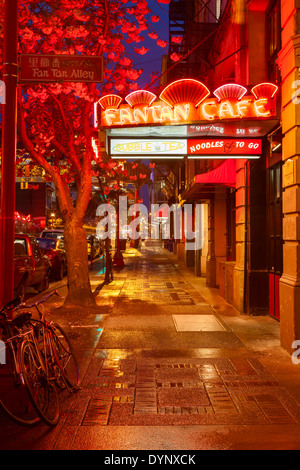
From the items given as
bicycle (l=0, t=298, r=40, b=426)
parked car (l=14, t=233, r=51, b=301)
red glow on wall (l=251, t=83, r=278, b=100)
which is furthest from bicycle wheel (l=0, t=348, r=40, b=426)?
parked car (l=14, t=233, r=51, b=301)

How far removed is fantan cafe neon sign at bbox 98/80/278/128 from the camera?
837 centimetres

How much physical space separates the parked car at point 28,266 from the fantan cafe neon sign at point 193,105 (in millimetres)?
6192

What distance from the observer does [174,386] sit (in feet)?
20.0

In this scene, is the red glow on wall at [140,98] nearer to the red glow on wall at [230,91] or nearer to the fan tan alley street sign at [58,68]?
the red glow on wall at [230,91]

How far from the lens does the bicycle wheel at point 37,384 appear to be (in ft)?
14.8

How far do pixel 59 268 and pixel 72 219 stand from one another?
311 inches

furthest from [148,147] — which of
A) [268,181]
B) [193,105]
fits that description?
[268,181]

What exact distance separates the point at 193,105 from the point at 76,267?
17.9 ft

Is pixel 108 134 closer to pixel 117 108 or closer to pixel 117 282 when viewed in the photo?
pixel 117 108

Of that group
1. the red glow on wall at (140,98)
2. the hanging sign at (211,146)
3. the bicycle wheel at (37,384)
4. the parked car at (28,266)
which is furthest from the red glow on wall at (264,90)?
the parked car at (28,266)

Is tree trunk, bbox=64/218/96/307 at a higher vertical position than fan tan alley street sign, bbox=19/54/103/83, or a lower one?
lower

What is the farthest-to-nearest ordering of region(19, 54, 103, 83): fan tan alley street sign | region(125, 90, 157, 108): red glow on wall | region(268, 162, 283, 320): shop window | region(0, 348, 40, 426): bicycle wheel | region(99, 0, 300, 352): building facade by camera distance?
region(268, 162, 283, 320): shop window, region(125, 90, 157, 108): red glow on wall, region(99, 0, 300, 352): building facade, region(19, 54, 103, 83): fan tan alley street sign, region(0, 348, 40, 426): bicycle wheel

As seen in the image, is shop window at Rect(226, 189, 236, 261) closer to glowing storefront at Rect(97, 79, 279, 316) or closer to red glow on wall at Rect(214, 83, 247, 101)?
glowing storefront at Rect(97, 79, 279, 316)

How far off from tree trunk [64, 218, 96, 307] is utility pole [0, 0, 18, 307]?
19.8 ft
